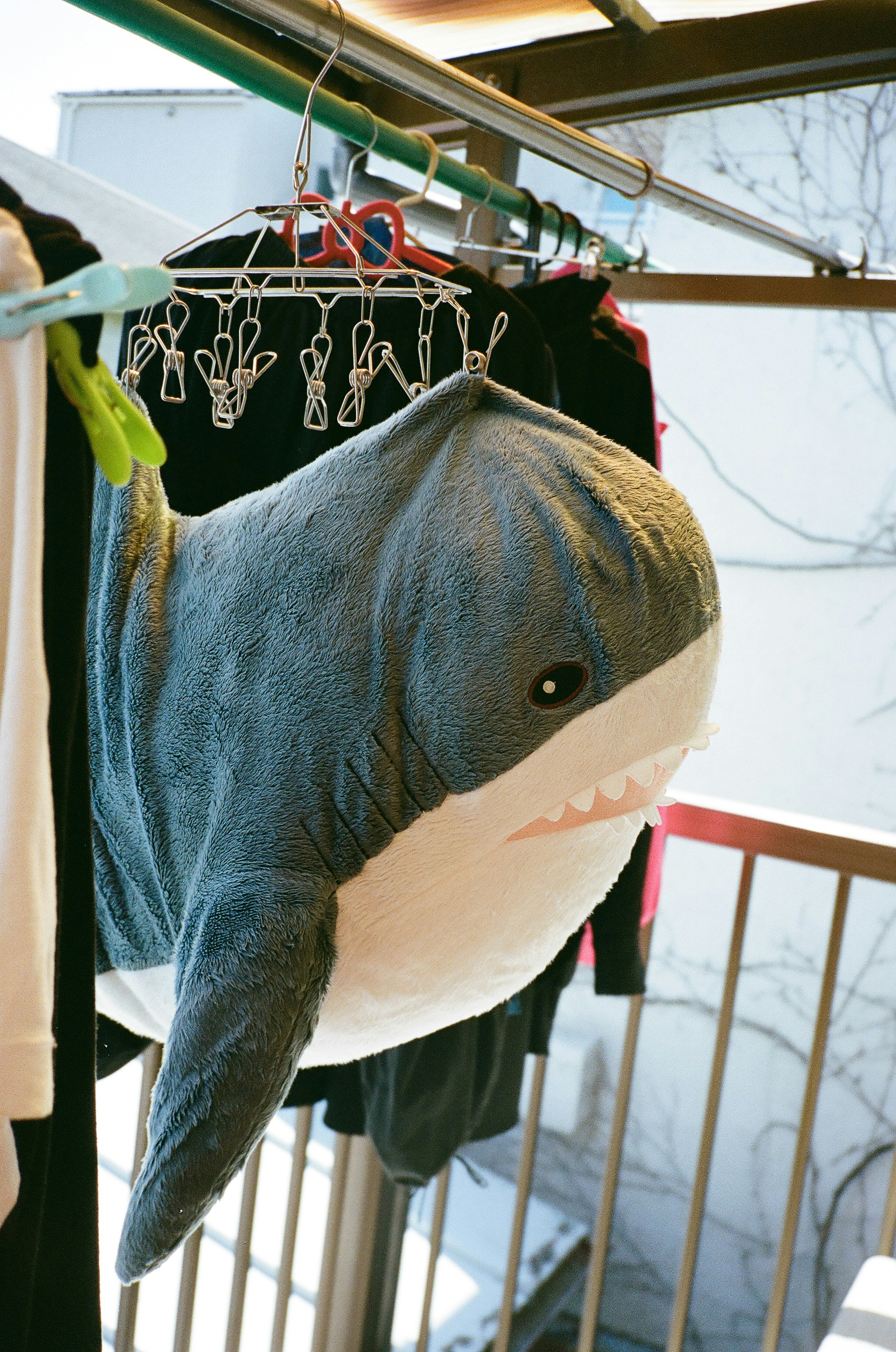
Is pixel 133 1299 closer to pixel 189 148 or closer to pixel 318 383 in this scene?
pixel 318 383

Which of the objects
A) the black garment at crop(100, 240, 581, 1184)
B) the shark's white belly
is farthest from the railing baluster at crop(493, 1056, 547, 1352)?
the shark's white belly

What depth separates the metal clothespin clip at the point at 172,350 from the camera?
30.8 inches

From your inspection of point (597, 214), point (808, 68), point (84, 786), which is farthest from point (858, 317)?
point (84, 786)

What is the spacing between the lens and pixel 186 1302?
140 cm

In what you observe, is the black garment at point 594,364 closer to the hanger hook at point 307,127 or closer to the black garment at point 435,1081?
the hanger hook at point 307,127

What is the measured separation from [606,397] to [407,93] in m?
0.46

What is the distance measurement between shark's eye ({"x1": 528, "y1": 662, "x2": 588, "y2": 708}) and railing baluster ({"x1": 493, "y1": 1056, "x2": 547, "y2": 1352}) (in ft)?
2.96

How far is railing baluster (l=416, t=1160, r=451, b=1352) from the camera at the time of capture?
4.90 feet

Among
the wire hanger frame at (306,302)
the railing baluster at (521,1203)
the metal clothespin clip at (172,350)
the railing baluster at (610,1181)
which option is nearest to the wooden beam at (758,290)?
the wire hanger frame at (306,302)

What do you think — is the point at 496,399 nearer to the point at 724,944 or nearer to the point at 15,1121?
the point at 15,1121

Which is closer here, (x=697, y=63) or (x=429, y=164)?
(x=429, y=164)

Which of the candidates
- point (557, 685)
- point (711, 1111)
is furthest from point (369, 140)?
point (711, 1111)

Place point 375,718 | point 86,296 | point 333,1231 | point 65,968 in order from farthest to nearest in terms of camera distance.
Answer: point 333,1231, point 375,718, point 65,968, point 86,296

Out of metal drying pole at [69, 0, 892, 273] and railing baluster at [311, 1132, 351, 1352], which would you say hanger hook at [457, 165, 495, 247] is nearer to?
metal drying pole at [69, 0, 892, 273]
